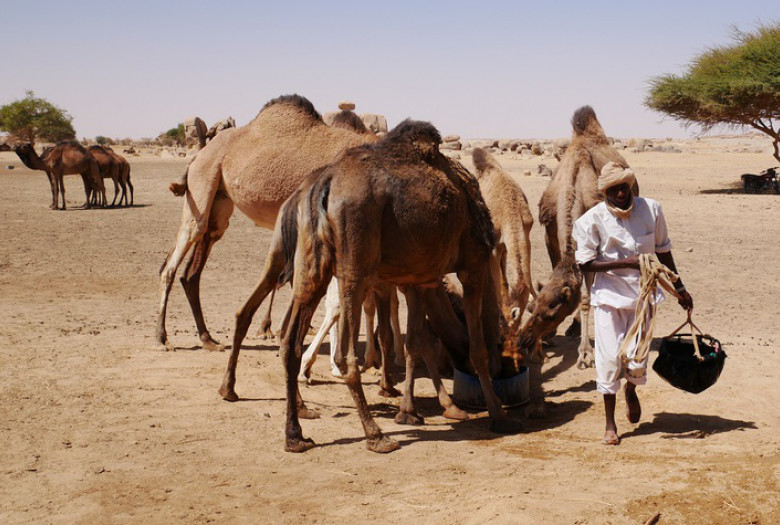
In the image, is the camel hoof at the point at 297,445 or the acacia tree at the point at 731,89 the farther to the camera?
the acacia tree at the point at 731,89

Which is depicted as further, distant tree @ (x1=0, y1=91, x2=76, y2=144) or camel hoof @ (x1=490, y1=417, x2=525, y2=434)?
distant tree @ (x1=0, y1=91, x2=76, y2=144)

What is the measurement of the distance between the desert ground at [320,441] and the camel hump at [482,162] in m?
2.21

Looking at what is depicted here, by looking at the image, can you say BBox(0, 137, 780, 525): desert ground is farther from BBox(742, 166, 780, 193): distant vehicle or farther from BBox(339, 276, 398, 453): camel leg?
BBox(742, 166, 780, 193): distant vehicle

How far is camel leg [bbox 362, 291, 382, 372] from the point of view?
25.2 ft

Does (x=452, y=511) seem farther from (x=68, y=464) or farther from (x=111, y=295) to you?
(x=111, y=295)

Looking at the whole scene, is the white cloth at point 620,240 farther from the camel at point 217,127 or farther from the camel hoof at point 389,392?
the camel at point 217,127

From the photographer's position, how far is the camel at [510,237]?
8250 mm

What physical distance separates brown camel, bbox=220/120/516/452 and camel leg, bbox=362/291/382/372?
1.38m

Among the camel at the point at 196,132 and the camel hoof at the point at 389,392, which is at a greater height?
the camel at the point at 196,132

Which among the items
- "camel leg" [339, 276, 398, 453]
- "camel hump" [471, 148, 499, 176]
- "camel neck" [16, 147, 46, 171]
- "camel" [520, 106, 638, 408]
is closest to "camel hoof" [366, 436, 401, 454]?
"camel leg" [339, 276, 398, 453]

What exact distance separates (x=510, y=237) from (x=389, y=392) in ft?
7.56

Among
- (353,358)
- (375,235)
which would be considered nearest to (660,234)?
(375,235)

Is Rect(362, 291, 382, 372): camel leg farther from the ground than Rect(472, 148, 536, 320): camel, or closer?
closer

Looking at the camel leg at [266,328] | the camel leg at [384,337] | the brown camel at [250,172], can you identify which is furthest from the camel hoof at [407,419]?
the camel leg at [266,328]
